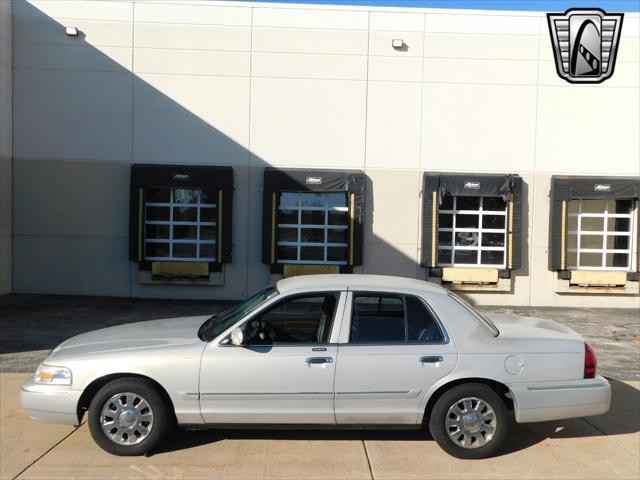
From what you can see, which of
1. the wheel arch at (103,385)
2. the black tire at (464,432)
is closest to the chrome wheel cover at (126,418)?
the wheel arch at (103,385)

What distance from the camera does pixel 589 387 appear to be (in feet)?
16.2

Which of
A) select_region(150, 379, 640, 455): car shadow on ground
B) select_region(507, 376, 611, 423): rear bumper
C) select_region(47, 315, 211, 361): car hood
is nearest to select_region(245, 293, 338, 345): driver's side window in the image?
select_region(47, 315, 211, 361): car hood

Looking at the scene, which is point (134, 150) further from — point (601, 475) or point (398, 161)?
point (601, 475)

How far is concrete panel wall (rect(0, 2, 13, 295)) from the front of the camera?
13.8m

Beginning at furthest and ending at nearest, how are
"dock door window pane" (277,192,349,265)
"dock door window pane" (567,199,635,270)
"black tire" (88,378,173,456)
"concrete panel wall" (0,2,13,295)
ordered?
"dock door window pane" (567,199,635,270) → "dock door window pane" (277,192,349,265) → "concrete panel wall" (0,2,13,295) → "black tire" (88,378,173,456)

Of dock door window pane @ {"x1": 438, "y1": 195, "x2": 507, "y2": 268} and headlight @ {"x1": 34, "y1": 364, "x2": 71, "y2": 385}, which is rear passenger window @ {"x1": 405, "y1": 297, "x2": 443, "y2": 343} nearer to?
headlight @ {"x1": 34, "y1": 364, "x2": 71, "y2": 385}

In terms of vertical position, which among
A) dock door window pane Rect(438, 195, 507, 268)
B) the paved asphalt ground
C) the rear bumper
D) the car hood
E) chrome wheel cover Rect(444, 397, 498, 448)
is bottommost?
the paved asphalt ground

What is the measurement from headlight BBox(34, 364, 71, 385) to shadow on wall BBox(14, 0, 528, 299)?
9460 millimetres

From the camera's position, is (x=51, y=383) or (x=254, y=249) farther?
(x=254, y=249)

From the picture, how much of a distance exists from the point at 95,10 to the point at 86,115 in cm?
239

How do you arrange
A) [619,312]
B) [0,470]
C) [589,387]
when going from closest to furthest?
[0,470] < [589,387] < [619,312]

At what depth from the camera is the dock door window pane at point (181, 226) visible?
47.6 ft

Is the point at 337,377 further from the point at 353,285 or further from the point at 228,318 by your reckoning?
the point at 228,318

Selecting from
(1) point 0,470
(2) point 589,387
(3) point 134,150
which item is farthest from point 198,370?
(3) point 134,150
